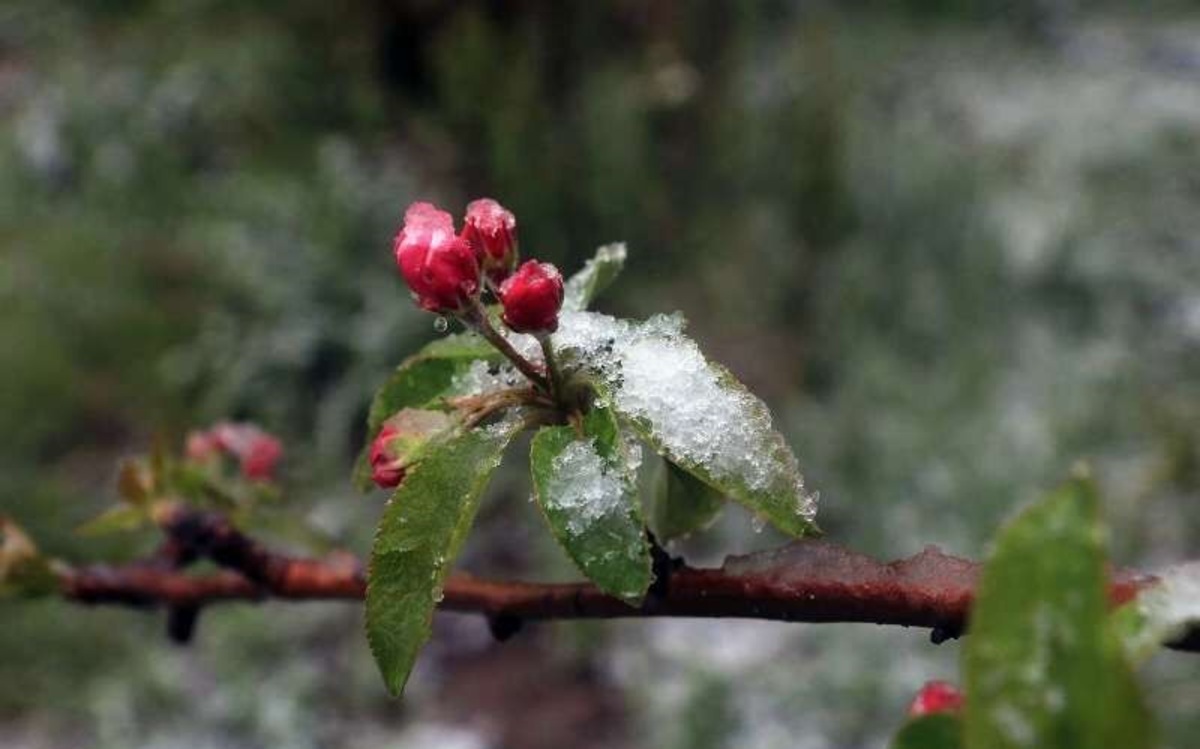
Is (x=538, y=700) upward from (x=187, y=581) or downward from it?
upward

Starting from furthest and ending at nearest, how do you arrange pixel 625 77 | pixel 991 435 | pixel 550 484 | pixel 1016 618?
pixel 625 77
pixel 991 435
pixel 550 484
pixel 1016 618

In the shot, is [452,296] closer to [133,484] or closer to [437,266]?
[437,266]

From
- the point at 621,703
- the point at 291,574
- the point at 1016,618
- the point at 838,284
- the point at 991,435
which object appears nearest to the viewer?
the point at 1016,618

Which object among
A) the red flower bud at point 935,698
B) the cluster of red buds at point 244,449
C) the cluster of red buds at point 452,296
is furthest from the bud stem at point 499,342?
the cluster of red buds at point 244,449

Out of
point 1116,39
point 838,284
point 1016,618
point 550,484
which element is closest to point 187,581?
point 550,484

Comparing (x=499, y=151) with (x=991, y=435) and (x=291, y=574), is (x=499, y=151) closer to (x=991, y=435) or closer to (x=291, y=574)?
(x=991, y=435)

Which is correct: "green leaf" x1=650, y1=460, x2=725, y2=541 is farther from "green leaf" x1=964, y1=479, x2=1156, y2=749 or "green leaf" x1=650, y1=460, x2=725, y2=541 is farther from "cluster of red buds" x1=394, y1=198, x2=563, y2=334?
"green leaf" x1=964, y1=479, x2=1156, y2=749

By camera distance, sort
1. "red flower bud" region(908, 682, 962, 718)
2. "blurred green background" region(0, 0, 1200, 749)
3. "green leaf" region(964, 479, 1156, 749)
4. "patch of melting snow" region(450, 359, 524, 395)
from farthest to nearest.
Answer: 1. "blurred green background" region(0, 0, 1200, 749)
2. "patch of melting snow" region(450, 359, 524, 395)
3. "red flower bud" region(908, 682, 962, 718)
4. "green leaf" region(964, 479, 1156, 749)

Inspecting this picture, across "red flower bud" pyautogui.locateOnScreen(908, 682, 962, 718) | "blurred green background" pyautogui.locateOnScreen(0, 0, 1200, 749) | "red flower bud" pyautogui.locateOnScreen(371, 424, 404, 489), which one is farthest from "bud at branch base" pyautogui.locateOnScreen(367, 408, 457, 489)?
"blurred green background" pyautogui.locateOnScreen(0, 0, 1200, 749)
